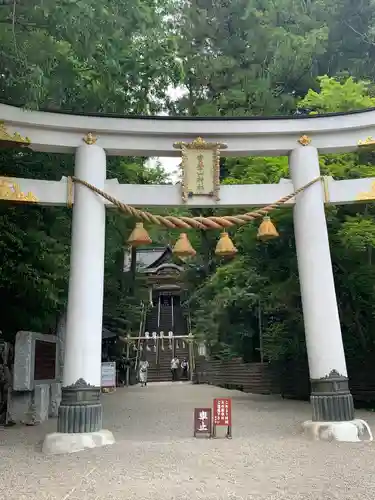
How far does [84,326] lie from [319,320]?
3.61 metres

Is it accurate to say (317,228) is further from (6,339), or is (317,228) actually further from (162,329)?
(162,329)

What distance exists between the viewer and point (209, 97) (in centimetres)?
1848

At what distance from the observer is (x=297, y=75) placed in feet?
52.3

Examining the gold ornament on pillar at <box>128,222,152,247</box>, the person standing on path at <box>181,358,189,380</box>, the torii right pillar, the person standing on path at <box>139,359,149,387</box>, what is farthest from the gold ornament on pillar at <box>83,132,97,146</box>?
the person standing on path at <box>181,358,189,380</box>

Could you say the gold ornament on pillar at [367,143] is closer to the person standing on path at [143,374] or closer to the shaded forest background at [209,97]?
the shaded forest background at [209,97]

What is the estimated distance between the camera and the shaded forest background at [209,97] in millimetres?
6586

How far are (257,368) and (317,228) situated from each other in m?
10.8

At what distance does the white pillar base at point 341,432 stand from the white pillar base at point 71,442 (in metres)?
3.05

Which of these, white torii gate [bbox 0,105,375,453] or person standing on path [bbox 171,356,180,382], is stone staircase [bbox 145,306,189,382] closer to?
person standing on path [bbox 171,356,180,382]

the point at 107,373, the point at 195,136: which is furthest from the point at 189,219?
the point at 107,373

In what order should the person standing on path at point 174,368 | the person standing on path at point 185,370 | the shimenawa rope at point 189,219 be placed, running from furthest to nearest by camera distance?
1. the person standing on path at point 185,370
2. the person standing on path at point 174,368
3. the shimenawa rope at point 189,219

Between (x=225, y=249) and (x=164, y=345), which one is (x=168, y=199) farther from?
(x=164, y=345)

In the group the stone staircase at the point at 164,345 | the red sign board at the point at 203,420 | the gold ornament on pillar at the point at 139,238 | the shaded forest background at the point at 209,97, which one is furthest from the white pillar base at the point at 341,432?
the stone staircase at the point at 164,345

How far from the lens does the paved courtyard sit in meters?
4.27
